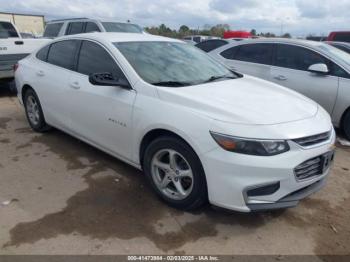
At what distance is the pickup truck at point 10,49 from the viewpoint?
822cm

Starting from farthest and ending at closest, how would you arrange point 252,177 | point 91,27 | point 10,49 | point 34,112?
point 91,27 < point 10,49 < point 34,112 < point 252,177

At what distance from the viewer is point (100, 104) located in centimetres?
400

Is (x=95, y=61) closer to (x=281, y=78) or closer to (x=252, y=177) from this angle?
(x=252, y=177)

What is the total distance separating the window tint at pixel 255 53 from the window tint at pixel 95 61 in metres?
3.54

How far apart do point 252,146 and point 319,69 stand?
356 centimetres

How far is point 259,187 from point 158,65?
5.92 feet

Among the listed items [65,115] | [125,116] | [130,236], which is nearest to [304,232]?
[130,236]

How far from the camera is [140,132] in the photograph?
3.55 metres

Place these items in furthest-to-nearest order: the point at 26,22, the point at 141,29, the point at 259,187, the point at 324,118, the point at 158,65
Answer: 1. the point at 26,22
2. the point at 141,29
3. the point at 158,65
4. the point at 324,118
5. the point at 259,187

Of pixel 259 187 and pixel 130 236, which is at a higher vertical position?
pixel 259 187

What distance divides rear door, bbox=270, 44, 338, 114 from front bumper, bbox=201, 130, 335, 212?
3.10 metres

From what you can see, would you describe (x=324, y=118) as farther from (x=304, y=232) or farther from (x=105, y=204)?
(x=105, y=204)

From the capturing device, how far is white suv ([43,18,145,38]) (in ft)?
30.3

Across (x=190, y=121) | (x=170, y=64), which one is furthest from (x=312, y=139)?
(x=170, y=64)
